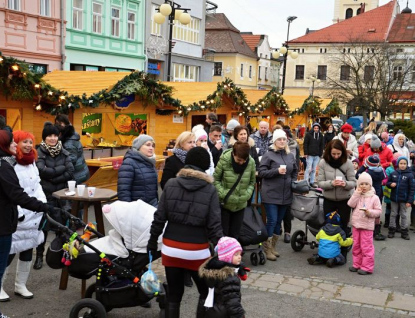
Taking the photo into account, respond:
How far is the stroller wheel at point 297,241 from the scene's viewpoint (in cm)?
808

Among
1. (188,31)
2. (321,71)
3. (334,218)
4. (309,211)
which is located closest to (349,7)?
(321,71)

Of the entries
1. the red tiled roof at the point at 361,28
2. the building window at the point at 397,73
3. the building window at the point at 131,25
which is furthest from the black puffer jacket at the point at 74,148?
the red tiled roof at the point at 361,28

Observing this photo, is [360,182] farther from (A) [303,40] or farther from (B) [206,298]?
(A) [303,40]

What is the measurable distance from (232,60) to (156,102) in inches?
1538

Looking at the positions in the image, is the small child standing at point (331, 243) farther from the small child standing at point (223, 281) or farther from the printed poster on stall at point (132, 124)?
the printed poster on stall at point (132, 124)

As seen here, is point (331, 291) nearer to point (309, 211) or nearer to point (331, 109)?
point (309, 211)

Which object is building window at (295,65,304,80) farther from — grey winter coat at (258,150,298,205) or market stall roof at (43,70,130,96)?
grey winter coat at (258,150,298,205)

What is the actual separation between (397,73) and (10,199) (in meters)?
42.3

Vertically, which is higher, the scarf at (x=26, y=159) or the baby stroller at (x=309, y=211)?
the scarf at (x=26, y=159)

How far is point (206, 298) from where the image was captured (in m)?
4.51

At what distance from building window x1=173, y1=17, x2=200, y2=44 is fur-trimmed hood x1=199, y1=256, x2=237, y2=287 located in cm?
3057

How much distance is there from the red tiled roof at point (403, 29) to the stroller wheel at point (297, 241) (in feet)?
168

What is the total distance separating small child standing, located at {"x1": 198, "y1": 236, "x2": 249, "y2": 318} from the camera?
420 centimetres

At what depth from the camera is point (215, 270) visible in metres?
4.24
